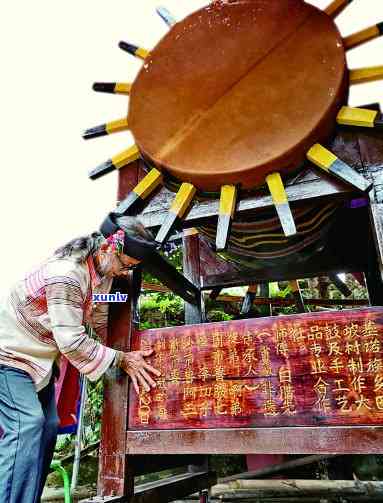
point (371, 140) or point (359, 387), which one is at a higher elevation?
point (371, 140)

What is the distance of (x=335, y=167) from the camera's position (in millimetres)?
1993

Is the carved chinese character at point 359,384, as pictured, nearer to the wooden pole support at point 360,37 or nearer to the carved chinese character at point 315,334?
the carved chinese character at point 315,334

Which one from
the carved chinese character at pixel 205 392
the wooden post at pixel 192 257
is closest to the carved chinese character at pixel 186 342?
the carved chinese character at pixel 205 392

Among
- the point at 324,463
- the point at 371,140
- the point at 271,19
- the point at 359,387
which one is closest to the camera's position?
the point at 359,387

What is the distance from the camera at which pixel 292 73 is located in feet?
7.13

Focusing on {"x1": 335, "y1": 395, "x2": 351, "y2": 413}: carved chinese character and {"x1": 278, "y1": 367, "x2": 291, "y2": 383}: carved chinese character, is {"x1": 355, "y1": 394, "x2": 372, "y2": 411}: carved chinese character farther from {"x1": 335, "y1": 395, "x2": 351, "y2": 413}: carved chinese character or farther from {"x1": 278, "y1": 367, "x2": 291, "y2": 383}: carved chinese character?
{"x1": 278, "y1": 367, "x2": 291, "y2": 383}: carved chinese character

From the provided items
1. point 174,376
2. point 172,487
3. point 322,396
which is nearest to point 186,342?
point 174,376

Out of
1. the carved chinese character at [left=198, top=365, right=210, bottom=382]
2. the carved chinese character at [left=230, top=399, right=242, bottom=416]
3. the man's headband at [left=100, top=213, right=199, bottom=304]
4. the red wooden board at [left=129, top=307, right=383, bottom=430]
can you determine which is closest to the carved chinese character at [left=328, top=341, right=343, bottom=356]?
the red wooden board at [left=129, top=307, right=383, bottom=430]

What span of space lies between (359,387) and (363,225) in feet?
6.34

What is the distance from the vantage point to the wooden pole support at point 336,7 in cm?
219

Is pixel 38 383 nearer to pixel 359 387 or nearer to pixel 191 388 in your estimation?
pixel 191 388

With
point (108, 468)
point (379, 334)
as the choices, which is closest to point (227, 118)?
point (379, 334)

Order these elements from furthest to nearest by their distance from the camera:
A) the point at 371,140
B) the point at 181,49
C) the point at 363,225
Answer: the point at 363,225 → the point at 181,49 → the point at 371,140

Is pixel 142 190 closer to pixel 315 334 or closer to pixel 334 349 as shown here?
pixel 315 334
